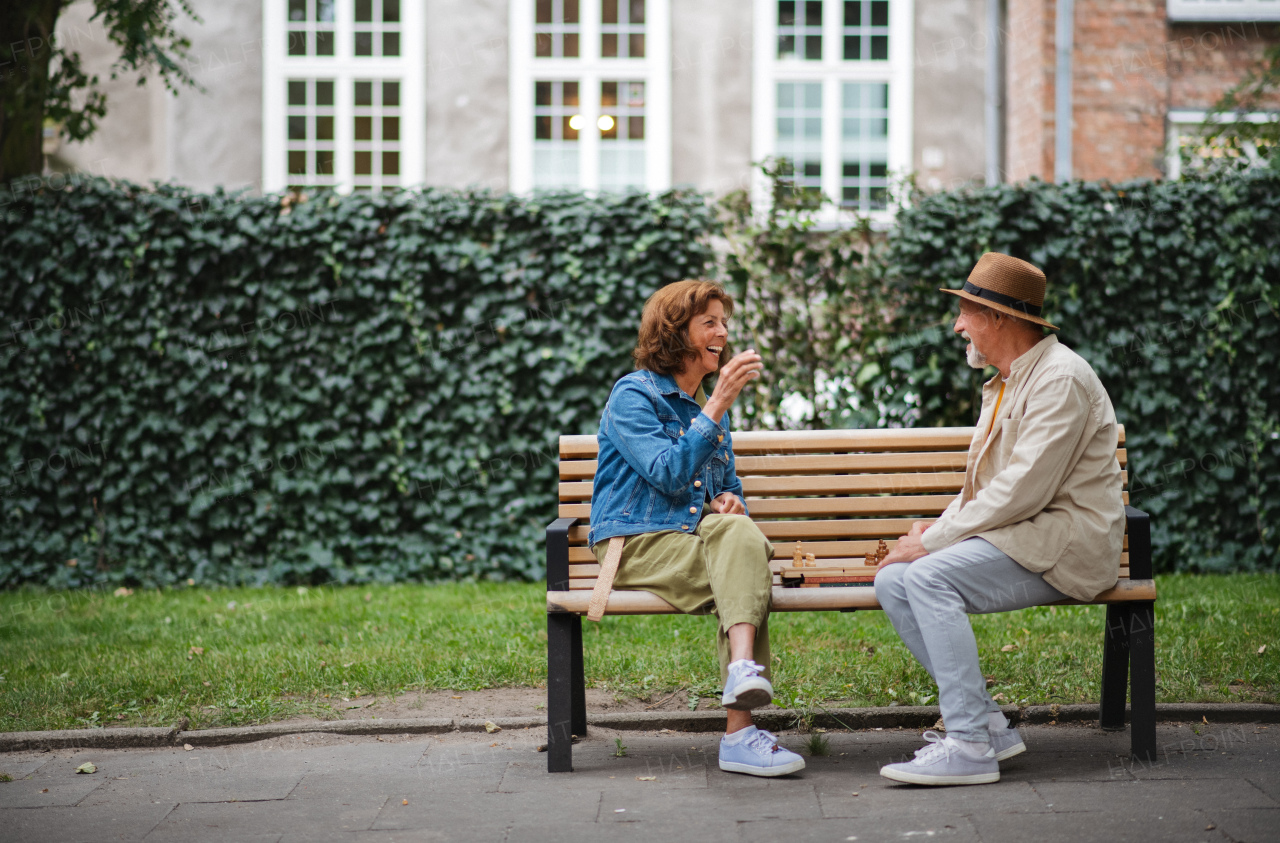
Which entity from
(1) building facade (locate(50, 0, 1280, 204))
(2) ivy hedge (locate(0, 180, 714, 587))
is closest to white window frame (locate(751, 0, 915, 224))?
(1) building facade (locate(50, 0, 1280, 204))

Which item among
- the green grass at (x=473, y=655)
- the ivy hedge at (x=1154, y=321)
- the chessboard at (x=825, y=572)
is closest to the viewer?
the chessboard at (x=825, y=572)

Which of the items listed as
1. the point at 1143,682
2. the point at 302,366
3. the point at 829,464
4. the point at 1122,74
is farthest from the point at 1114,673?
the point at 1122,74

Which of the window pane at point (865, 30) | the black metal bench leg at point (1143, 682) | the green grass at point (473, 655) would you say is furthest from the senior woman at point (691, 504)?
the window pane at point (865, 30)

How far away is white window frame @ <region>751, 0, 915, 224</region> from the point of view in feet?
43.7

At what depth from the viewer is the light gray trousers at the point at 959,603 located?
3.61 m

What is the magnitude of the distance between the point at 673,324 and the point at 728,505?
25.7 inches

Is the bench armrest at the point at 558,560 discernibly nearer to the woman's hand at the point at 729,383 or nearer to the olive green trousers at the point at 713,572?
the olive green trousers at the point at 713,572

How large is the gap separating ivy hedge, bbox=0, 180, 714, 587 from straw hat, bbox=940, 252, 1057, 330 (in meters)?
3.34

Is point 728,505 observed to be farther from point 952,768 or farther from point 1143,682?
point 1143,682

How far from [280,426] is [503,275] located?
63.8 inches

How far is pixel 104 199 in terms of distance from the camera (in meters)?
7.00

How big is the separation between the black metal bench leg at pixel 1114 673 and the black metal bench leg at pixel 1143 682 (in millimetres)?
235

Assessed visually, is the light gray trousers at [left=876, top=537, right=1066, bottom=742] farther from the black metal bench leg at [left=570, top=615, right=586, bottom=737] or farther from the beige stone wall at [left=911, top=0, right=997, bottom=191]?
the beige stone wall at [left=911, top=0, right=997, bottom=191]

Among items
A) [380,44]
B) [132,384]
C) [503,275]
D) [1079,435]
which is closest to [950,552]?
Result: [1079,435]
